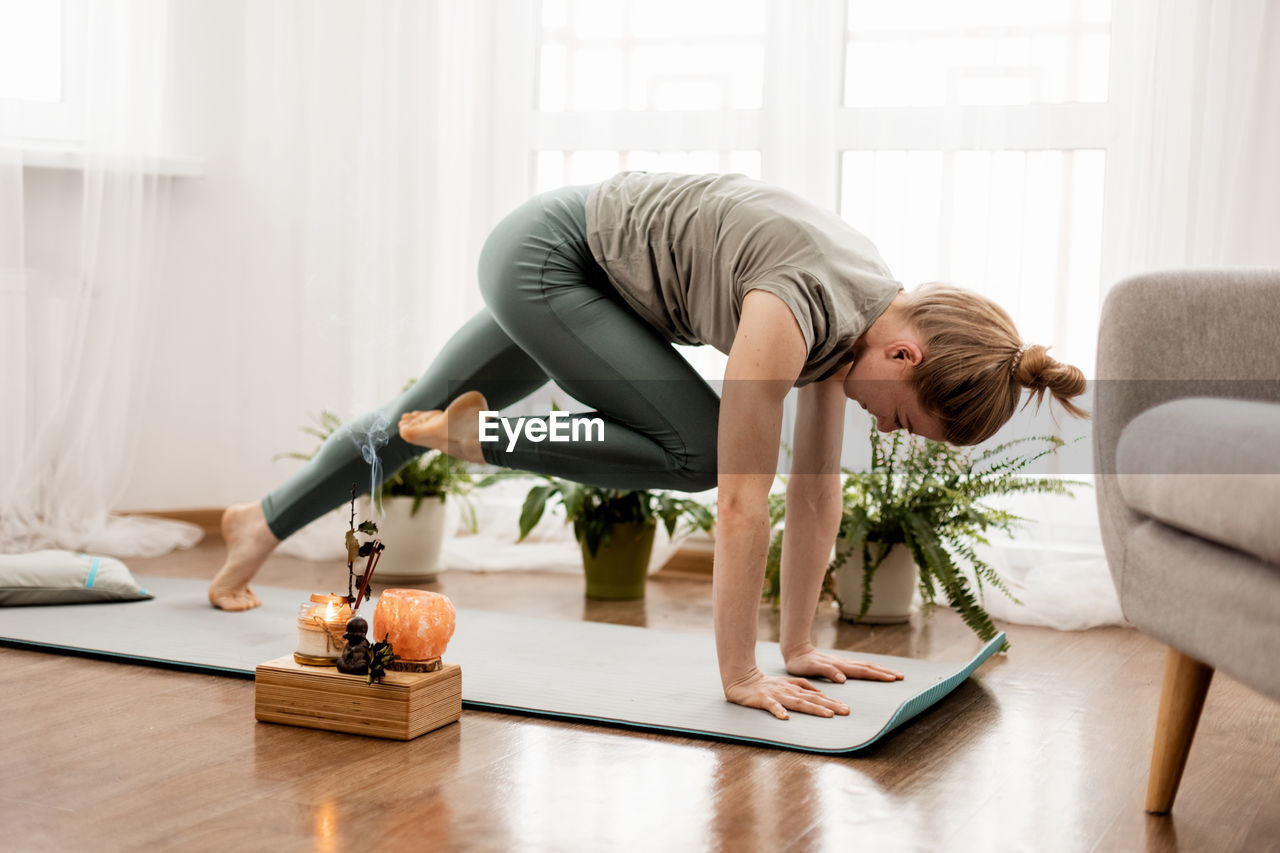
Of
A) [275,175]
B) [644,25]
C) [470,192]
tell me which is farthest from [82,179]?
[644,25]

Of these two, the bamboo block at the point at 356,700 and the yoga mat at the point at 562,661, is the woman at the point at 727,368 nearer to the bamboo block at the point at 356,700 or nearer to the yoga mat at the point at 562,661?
the yoga mat at the point at 562,661

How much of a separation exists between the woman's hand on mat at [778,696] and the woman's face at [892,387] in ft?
1.24

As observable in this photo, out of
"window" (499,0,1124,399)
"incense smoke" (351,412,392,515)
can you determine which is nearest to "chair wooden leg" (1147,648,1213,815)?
"incense smoke" (351,412,392,515)

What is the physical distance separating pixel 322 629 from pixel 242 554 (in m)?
0.76

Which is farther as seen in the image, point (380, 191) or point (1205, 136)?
point (380, 191)

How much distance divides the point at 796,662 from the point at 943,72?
1.43 meters

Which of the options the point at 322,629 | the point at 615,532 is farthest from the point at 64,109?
the point at 322,629

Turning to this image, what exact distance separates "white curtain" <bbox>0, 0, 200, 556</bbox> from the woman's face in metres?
1.99

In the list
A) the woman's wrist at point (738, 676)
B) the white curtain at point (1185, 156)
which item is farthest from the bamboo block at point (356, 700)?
the white curtain at point (1185, 156)

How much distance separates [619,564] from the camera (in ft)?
8.93

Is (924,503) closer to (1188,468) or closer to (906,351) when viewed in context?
(906,351)

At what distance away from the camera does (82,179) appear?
126 inches

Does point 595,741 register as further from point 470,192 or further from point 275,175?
point 275,175

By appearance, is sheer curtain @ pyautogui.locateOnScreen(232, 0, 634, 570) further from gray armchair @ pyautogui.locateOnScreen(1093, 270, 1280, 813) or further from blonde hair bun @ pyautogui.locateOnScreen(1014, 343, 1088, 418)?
gray armchair @ pyautogui.locateOnScreen(1093, 270, 1280, 813)
